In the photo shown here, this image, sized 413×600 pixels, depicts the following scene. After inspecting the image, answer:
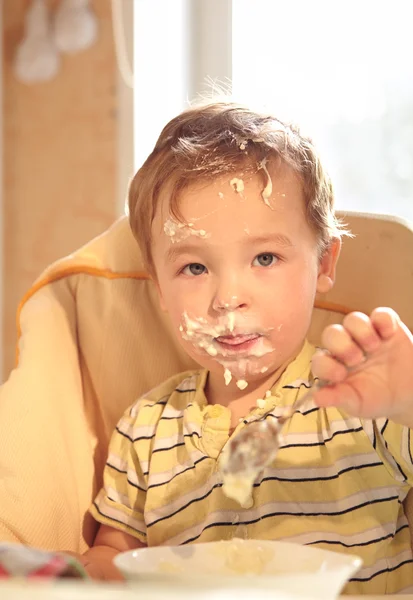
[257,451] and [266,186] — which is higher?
[266,186]

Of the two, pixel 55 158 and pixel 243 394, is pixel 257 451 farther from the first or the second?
pixel 55 158

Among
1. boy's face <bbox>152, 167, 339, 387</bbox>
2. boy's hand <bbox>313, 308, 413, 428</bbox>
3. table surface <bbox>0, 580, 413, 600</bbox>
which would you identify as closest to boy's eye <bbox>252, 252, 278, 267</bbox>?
boy's face <bbox>152, 167, 339, 387</bbox>

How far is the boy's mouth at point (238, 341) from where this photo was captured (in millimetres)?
943

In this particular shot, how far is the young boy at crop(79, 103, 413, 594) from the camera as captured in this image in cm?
93

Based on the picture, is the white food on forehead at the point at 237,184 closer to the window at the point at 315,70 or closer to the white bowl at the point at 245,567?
the white bowl at the point at 245,567

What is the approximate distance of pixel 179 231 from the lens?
97 centimetres

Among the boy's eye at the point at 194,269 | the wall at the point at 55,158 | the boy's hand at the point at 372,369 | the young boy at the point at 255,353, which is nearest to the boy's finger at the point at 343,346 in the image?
the boy's hand at the point at 372,369

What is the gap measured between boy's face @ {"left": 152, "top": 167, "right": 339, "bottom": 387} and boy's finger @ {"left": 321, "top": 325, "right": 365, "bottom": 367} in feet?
0.63

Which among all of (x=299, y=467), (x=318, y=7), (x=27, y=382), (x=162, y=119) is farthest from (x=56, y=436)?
(x=318, y=7)

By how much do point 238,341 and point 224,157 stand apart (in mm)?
212

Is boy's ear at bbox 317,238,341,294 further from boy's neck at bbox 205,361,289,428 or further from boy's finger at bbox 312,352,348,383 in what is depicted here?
boy's finger at bbox 312,352,348,383

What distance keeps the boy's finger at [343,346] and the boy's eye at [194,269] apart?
260 millimetres

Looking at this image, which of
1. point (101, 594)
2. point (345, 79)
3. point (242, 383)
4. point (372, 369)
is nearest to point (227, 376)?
→ point (242, 383)

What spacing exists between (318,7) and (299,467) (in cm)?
129
